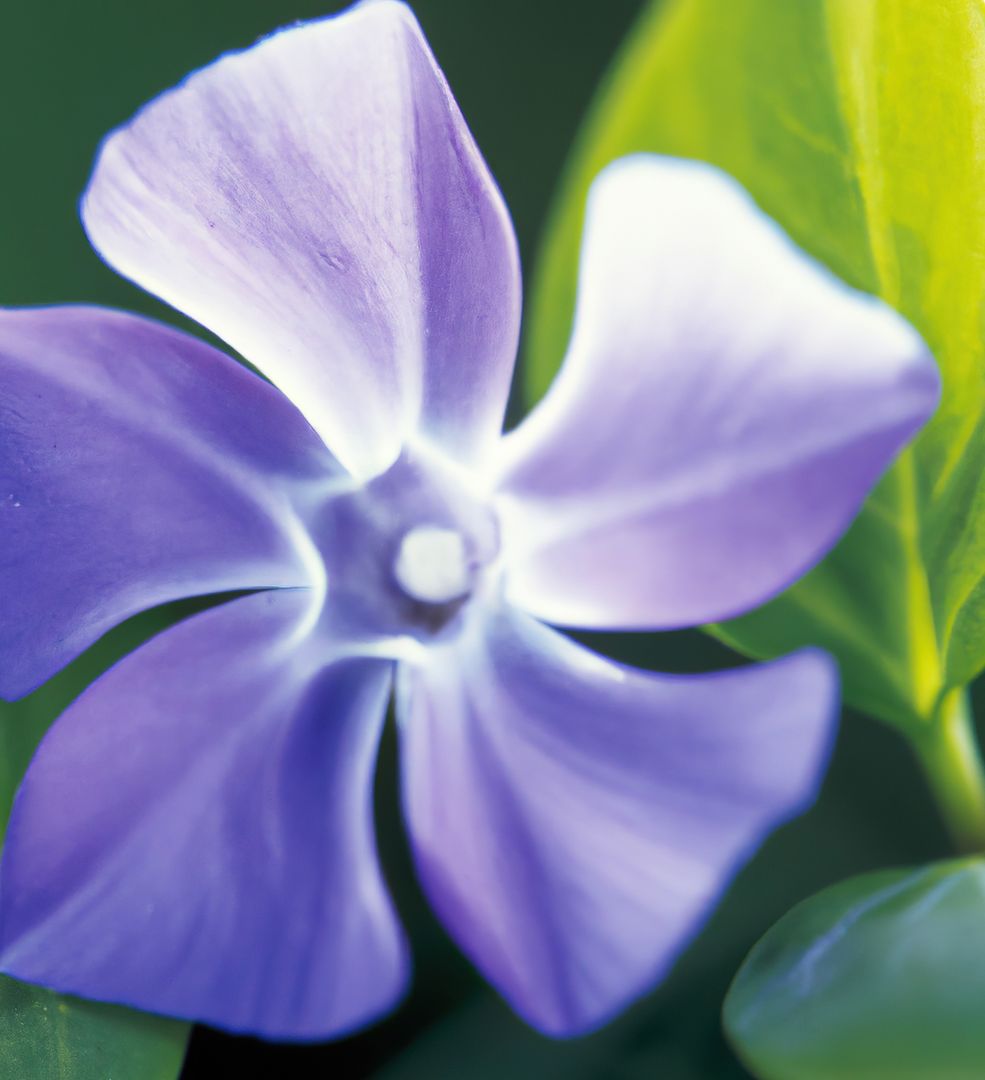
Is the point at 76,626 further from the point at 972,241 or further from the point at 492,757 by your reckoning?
the point at 972,241

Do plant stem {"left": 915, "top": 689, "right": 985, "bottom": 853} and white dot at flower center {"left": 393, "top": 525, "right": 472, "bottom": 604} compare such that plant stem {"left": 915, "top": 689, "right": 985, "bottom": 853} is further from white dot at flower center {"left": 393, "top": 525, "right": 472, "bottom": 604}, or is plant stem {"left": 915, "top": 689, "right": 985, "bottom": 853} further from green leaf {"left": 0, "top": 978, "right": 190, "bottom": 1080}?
green leaf {"left": 0, "top": 978, "right": 190, "bottom": 1080}

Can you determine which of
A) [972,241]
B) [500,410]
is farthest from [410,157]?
[972,241]

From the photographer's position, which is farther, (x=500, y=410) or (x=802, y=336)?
(x=500, y=410)

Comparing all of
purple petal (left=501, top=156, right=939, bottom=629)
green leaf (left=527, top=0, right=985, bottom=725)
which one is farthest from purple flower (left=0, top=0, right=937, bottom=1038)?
green leaf (left=527, top=0, right=985, bottom=725)

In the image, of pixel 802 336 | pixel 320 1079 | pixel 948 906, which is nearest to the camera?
pixel 802 336

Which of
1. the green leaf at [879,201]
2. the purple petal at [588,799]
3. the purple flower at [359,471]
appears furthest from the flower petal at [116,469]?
the green leaf at [879,201]

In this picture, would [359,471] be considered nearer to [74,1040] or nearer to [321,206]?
[321,206]
